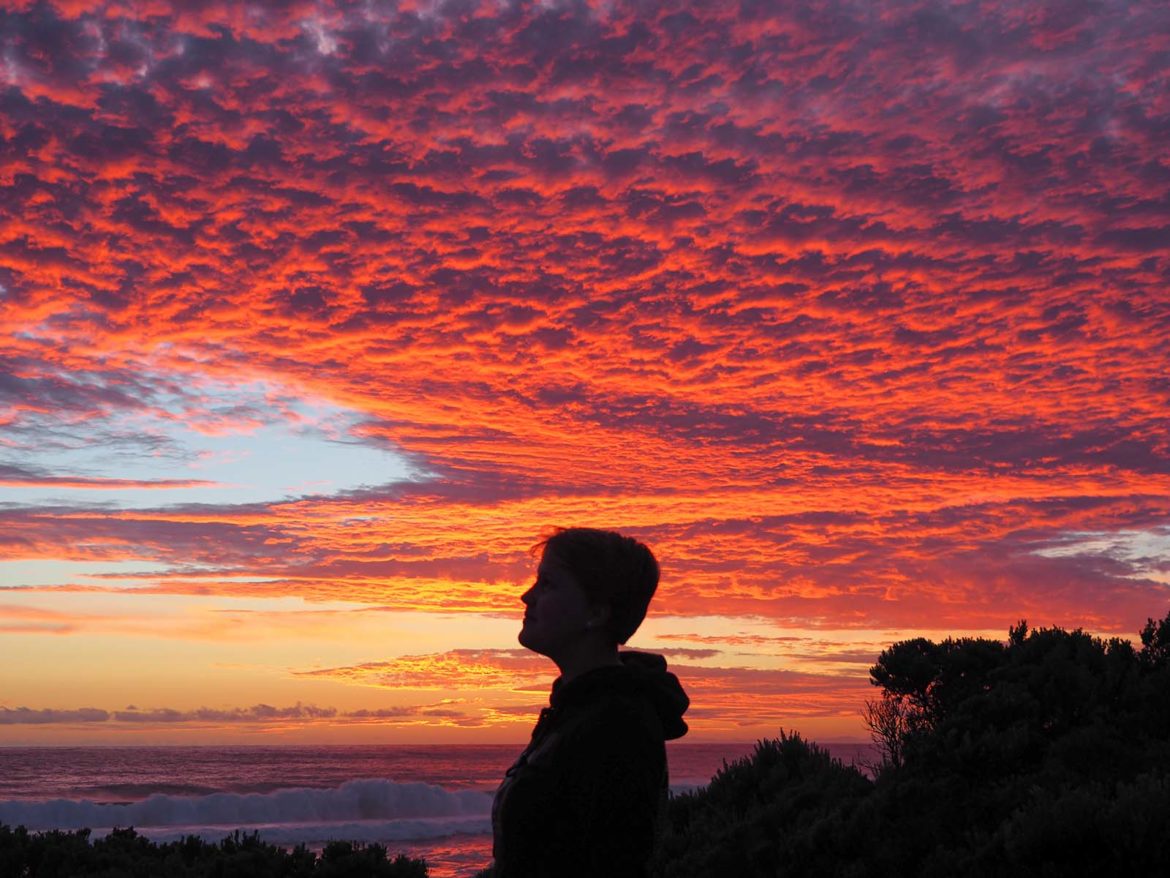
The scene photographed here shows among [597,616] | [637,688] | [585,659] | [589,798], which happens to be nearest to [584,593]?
[597,616]

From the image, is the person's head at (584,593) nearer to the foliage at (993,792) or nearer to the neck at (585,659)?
the neck at (585,659)

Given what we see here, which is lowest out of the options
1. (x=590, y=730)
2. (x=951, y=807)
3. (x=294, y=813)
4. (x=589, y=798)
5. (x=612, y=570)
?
(x=294, y=813)

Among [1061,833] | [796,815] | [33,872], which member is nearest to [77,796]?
[33,872]

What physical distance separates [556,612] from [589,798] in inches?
26.4

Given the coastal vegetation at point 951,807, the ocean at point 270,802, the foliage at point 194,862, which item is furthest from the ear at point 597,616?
the ocean at point 270,802

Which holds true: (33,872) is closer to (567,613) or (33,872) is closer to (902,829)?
(902,829)

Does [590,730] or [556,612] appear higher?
[556,612]

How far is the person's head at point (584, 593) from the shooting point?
11.0 feet

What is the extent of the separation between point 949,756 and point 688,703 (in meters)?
7.86

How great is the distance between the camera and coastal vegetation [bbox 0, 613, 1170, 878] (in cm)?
749

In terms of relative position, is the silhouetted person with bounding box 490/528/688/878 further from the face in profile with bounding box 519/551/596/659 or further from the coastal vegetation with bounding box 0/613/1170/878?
the coastal vegetation with bounding box 0/613/1170/878

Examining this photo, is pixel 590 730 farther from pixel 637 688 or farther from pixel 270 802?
pixel 270 802

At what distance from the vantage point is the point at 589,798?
2.88 meters

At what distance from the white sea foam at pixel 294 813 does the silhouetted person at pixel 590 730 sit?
36.6m
